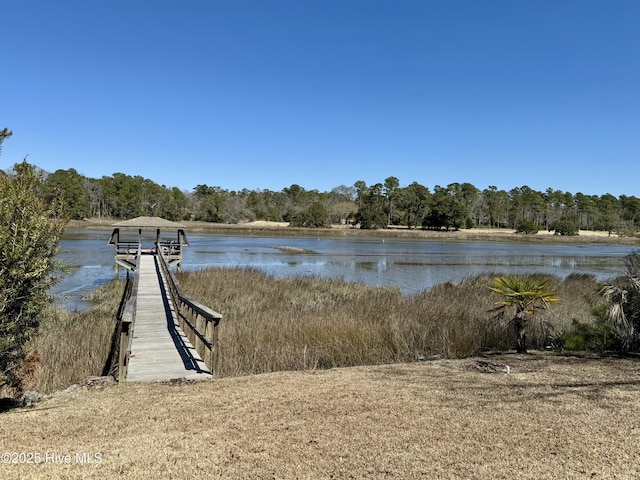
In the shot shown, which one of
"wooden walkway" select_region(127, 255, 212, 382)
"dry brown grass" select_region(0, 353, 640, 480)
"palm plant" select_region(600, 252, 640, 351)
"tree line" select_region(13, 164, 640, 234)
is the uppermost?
"tree line" select_region(13, 164, 640, 234)

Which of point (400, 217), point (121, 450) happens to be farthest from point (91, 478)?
point (400, 217)

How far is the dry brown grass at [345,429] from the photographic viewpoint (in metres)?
3.52

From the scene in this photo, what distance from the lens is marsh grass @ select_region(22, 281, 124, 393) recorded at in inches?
214

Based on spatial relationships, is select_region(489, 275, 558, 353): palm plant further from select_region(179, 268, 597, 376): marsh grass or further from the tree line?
the tree line

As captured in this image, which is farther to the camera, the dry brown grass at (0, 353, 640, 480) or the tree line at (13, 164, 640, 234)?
the tree line at (13, 164, 640, 234)

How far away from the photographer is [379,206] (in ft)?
354

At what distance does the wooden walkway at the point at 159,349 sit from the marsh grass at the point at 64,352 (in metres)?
0.60

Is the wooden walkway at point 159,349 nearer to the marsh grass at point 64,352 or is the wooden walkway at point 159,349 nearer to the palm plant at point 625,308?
the marsh grass at point 64,352

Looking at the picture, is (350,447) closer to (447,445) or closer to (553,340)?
(447,445)

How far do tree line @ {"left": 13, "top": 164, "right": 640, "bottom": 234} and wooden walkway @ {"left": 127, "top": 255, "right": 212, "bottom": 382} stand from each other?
285 feet

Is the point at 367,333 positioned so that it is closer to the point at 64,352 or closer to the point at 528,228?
the point at 64,352

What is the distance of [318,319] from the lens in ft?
34.7

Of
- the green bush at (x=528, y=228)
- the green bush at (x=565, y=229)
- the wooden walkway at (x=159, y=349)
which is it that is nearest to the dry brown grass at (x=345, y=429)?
the wooden walkway at (x=159, y=349)

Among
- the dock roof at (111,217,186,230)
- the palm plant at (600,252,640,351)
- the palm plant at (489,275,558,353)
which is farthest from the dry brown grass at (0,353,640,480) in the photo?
the dock roof at (111,217,186,230)
